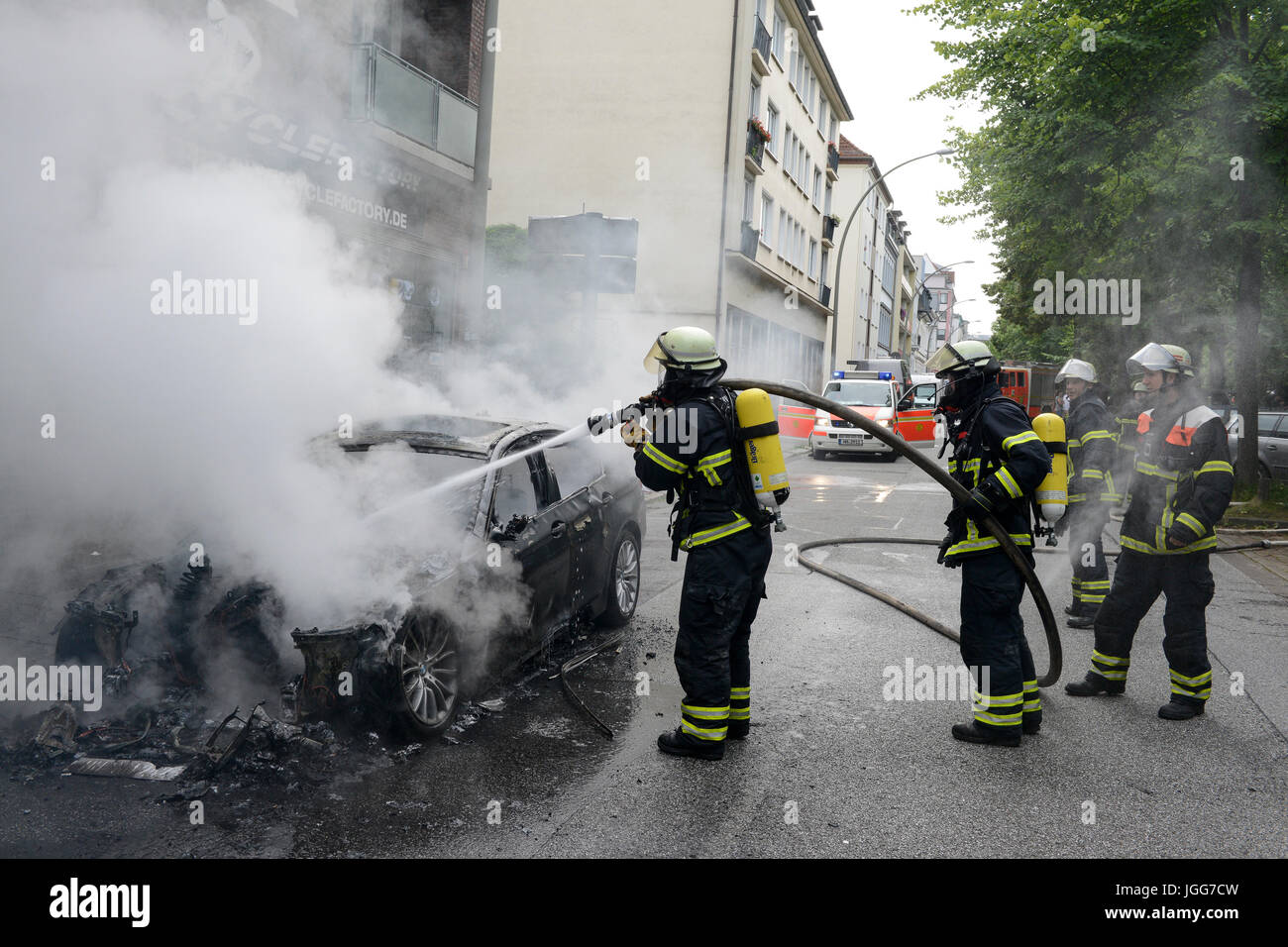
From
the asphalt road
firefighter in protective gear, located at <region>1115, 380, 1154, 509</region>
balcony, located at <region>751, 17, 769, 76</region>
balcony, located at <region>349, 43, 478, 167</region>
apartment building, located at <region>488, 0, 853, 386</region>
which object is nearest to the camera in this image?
the asphalt road

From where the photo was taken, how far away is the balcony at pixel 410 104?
9922 millimetres

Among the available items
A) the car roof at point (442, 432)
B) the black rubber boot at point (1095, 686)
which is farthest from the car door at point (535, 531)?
the black rubber boot at point (1095, 686)

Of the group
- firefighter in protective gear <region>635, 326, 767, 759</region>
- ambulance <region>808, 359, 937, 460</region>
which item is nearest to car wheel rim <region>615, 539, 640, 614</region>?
firefighter in protective gear <region>635, 326, 767, 759</region>

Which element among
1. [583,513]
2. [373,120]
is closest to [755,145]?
[373,120]

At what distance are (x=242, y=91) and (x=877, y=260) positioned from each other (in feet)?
173

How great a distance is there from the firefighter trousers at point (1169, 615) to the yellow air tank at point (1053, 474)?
78cm

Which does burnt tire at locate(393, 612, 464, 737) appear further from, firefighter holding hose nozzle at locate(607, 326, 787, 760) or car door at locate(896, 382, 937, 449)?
car door at locate(896, 382, 937, 449)

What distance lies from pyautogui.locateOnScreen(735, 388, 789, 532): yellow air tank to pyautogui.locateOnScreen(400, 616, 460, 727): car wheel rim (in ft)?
5.03

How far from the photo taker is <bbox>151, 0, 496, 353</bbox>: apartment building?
7.52 m

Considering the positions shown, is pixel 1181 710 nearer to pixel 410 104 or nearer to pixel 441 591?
pixel 441 591

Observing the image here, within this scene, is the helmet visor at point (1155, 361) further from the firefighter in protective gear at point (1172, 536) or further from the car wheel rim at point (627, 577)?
the car wheel rim at point (627, 577)

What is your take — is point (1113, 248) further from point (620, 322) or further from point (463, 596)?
point (463, 596)
